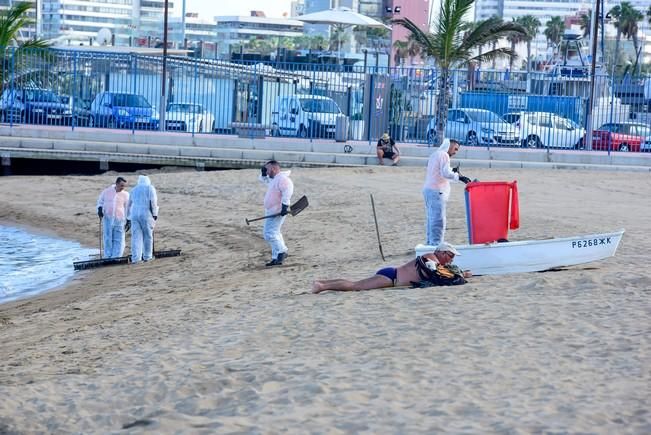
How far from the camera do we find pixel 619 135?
3088cm

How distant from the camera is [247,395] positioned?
27.0 ft

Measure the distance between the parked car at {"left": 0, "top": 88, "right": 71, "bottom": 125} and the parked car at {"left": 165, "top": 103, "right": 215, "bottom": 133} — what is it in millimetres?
2688

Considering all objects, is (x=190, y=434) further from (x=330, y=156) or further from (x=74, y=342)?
(x=330, y=156)

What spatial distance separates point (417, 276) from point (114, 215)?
6.80m

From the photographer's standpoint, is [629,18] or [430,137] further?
[629,18]

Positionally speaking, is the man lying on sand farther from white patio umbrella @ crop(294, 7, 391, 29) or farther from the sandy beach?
white patio umbrella @ crop(294, 7, 391, 29)

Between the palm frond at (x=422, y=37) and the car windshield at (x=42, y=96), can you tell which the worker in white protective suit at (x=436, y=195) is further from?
the car windshield at (x=42, y=96)

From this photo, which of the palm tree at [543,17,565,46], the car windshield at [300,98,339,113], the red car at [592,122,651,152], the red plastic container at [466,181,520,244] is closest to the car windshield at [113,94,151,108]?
the car windshield at [300,98,339,113]

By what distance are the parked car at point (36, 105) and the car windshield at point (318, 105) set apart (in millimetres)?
6228

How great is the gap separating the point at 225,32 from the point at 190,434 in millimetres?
175982

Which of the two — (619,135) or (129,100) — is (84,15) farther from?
(619,135)

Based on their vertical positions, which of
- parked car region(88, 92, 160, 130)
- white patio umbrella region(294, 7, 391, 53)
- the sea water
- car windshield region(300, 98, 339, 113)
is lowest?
the sea water

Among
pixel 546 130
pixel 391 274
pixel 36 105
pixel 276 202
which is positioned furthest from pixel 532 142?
pixel 391 274

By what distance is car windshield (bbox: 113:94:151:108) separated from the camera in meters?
30.6
